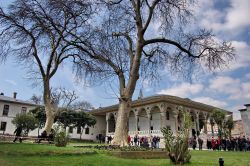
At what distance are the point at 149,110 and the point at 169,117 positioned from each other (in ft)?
13.8

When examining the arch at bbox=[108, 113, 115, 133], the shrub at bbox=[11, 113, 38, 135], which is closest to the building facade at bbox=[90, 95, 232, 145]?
the arch at bbox=[108, 113, 115, 133]

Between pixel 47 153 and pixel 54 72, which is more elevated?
pixel 54 72

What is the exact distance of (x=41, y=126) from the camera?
1869 inches

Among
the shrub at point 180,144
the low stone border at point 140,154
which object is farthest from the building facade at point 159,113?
the shrub at point 180,144

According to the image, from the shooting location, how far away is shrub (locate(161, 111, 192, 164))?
9008 millimetres

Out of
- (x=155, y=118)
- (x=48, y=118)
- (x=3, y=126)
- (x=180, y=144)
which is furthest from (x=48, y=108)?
(x=3, y=126)

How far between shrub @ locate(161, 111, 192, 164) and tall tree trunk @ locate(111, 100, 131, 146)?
13.9ft

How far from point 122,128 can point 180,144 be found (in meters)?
4.98

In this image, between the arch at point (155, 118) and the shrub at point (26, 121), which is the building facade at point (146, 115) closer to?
the arch at point (155, 118)

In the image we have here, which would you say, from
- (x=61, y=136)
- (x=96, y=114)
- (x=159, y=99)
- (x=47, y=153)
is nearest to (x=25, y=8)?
(x=61, y=136)

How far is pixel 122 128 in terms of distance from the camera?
44.7 ft

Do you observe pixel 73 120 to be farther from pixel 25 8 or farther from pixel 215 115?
pixel 25 8

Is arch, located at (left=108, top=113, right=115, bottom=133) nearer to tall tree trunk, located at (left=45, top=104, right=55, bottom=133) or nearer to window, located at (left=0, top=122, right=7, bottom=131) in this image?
window, located at (left=0, top=122, right=7, bottom=131)

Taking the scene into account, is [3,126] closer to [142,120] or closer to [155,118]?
[142,120]
